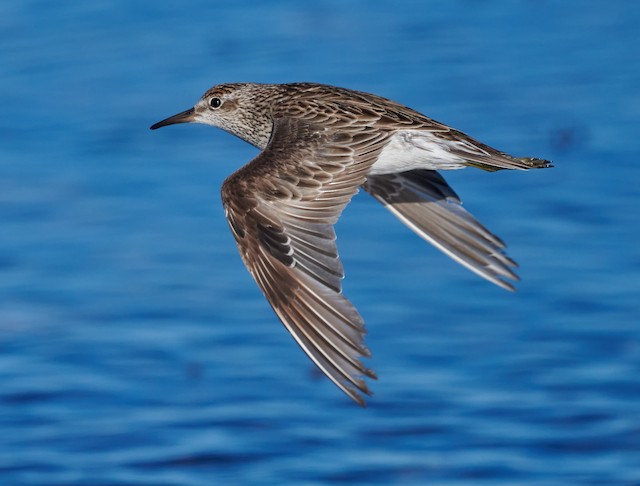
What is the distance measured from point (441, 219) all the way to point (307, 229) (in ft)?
6.40

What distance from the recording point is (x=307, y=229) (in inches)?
418

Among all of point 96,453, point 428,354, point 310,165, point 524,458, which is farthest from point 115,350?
point 310,165

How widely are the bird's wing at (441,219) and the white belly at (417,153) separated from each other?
35.5 inches

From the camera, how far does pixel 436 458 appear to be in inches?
547

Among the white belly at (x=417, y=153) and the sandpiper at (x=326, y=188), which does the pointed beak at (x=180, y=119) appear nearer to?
the sandpiper at (x=326, y=188)

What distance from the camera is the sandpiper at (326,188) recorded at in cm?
1013

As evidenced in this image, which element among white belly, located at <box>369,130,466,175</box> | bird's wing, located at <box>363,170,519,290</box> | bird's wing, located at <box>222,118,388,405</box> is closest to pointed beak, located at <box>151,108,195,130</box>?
bird's wing, located at <box>363,170,519,290</box>

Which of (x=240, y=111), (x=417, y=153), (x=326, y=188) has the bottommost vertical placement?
(x=326, y=188)

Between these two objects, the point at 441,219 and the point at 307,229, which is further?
the point at 441,219

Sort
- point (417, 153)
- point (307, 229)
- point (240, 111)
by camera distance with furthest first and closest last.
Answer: point (240, 111)
point (417, 153)
point (307, 229)

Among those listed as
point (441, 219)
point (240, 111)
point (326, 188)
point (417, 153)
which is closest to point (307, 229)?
point (326, 188)

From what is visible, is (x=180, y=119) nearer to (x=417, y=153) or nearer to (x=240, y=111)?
(x=240, y=111)

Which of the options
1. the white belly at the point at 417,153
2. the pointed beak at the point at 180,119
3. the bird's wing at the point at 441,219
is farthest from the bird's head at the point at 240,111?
the white belly at the point at 417,153

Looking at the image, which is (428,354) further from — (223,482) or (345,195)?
(345,195)
